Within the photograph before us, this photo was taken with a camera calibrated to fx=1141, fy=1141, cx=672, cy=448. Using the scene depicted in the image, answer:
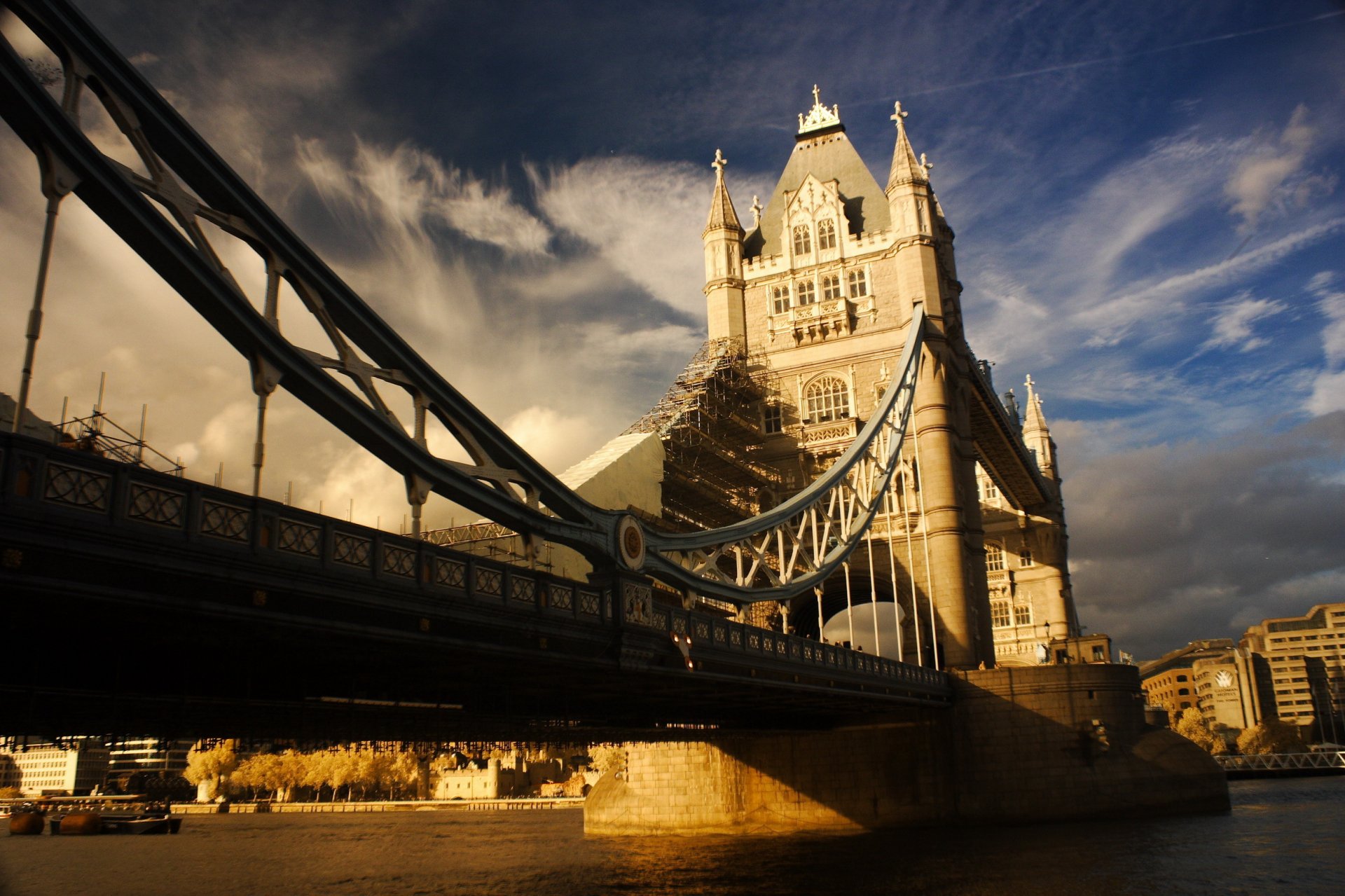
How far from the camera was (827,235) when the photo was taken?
62.9 meters

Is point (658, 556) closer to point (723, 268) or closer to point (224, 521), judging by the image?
point (224, 521)

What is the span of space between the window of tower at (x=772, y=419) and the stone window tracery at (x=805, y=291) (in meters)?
6.28

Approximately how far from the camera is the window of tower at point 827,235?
62.5 meters

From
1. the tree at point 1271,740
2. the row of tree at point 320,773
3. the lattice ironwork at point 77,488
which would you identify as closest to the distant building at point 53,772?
the row of tree at point 320,773

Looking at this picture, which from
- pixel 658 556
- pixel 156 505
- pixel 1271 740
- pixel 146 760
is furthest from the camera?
pixel 146 760

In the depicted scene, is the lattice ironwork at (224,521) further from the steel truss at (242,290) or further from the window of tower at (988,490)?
the window of tower at (988,490)

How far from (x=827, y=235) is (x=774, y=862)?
37.0 meters

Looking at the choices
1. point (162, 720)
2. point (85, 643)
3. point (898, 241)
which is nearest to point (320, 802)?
point (898, 241)

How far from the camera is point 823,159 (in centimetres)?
6656

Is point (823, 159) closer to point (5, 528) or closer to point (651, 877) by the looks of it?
point (651, 877)

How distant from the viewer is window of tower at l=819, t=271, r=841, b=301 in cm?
6141

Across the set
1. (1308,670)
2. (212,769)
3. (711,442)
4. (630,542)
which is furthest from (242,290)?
(1308,670)

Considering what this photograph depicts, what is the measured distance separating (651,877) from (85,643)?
20.8m

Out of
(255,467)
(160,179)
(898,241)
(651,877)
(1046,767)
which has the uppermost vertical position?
(898,241)
